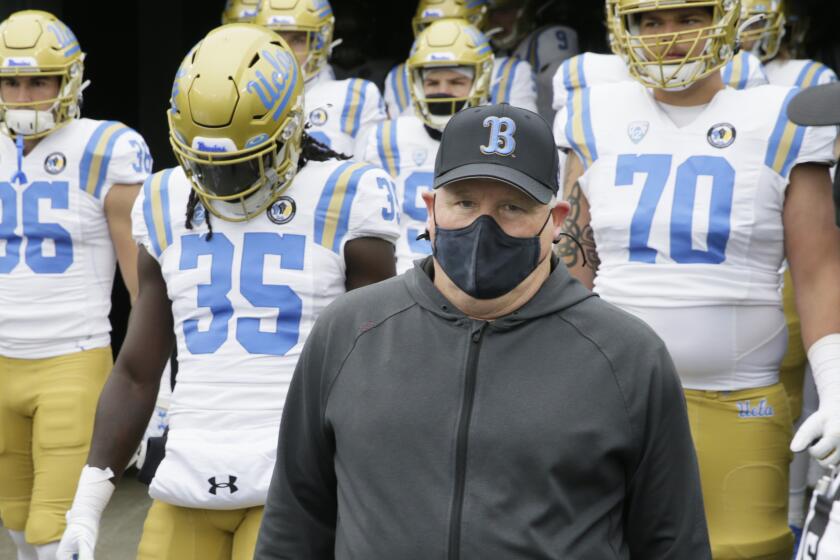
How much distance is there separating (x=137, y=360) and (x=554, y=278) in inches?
55.1

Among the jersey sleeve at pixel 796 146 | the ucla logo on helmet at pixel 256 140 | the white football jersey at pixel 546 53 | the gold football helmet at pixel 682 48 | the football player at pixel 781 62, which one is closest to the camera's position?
the ucla logo on helmet at pixel 256 140

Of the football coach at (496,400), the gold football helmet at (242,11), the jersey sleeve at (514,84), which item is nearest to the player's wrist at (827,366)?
the football coach at (496,400)

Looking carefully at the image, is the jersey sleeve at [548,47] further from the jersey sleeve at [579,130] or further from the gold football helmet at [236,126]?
the gold football helmet at [236,126]

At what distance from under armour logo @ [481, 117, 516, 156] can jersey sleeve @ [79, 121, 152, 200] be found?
257 centimetres

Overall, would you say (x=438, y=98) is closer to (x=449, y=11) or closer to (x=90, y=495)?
(x=449, y=11)

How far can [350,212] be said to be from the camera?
10.2ft

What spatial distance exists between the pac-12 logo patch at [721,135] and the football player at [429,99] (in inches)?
94.4

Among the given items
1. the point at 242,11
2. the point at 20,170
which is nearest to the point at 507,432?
the point at 20,170

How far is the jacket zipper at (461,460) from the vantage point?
200cm

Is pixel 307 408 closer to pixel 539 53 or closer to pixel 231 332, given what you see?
pixel 231 332

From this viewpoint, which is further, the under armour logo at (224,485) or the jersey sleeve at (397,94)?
the jersey sleeve at (397,94)

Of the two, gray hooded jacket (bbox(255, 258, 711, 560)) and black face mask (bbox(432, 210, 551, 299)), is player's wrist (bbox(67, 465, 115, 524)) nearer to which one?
gray hooded jacket (bbox(255, 258, 711, 560))

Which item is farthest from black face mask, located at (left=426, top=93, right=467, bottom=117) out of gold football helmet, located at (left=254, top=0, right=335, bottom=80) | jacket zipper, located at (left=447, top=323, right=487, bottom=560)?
jacket zipper, located at (left=447, top=323, right=487, bottom=560)

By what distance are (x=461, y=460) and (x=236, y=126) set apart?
132cm
